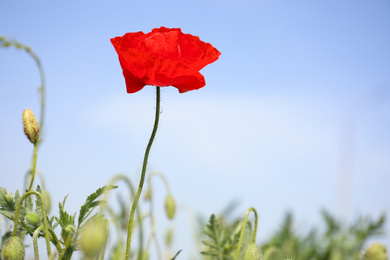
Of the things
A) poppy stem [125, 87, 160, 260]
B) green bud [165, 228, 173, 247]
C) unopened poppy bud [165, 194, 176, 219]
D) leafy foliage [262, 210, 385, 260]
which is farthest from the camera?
leafy foliage [262, 210, 385, 260]

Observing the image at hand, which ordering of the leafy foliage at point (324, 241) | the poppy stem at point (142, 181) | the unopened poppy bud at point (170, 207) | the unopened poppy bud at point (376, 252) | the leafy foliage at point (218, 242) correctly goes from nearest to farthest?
the poppy stem at point (142, 181)
the unopened poppy bud at point (376, 252)
the leafy foliage at point (218, 242)
the unopened poppy bud at point (170, 207)
the leafy foliage at point (324, 241)

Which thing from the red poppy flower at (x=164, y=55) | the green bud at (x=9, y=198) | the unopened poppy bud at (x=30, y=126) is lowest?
the green bud at (x=9, y=198)

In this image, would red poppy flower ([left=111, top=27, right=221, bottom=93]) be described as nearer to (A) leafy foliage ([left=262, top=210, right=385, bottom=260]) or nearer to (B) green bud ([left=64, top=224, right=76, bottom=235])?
(B) green bud ([left=64, top=224, right=76, bottom=235])

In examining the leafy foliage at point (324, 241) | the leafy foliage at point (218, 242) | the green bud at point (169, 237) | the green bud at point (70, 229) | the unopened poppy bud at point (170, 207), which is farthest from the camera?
the leafy foliage at point (324, 241)

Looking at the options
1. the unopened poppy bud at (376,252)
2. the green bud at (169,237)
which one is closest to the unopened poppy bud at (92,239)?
the unopened poppy bud at (376,252)

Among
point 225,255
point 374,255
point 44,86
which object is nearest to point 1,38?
point 44,86

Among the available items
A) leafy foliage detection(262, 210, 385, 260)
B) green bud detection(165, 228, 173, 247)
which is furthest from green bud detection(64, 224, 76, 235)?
leafy foliage detection(262, 210, 385, 260)

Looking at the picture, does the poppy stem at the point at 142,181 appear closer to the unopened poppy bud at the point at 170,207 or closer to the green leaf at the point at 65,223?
the green leaf at the point at 65,223
